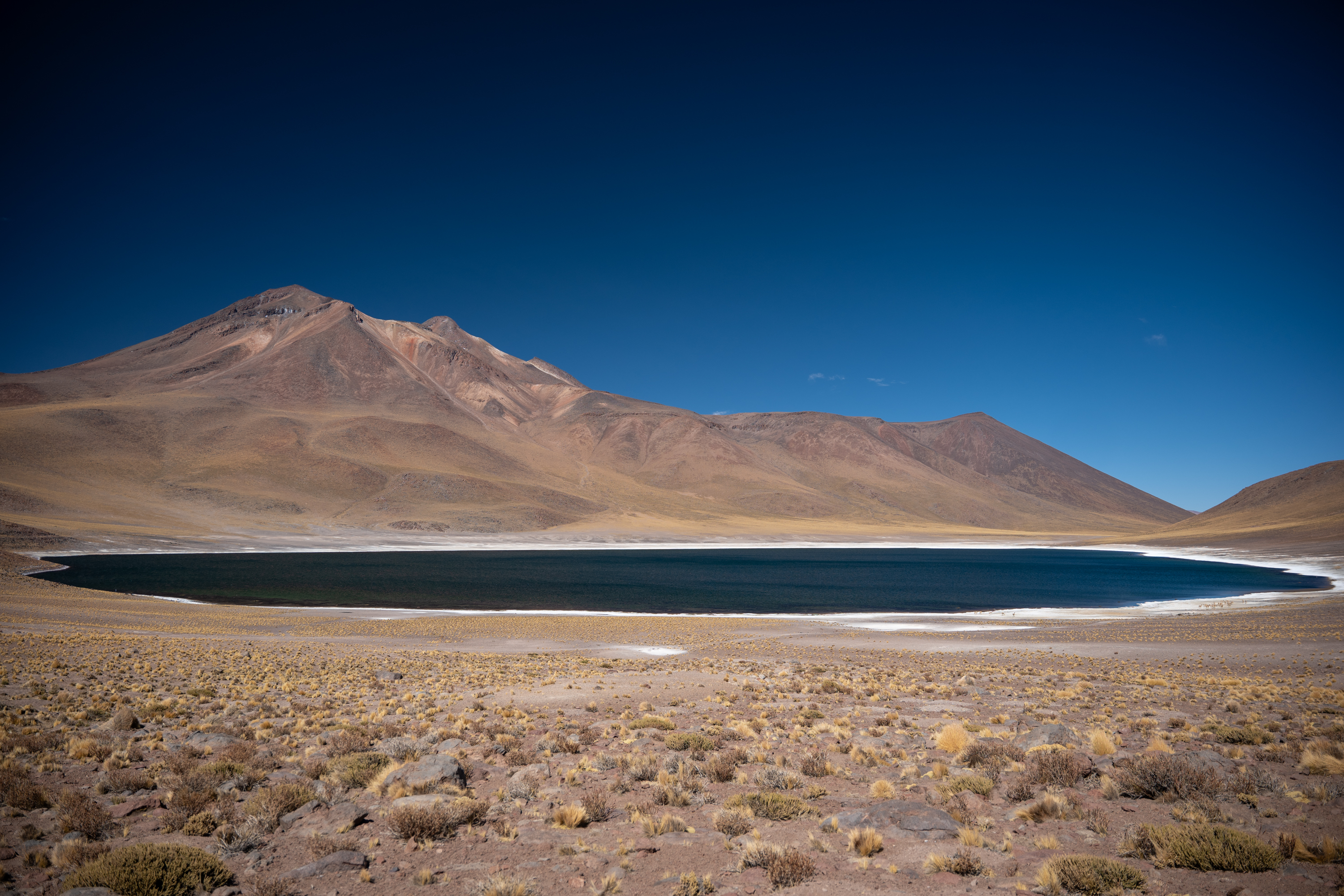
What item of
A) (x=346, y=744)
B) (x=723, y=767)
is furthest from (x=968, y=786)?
(x=346, y=744)

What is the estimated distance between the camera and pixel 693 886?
6.34 metres

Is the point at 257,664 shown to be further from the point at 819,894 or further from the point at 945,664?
the point at 945,664

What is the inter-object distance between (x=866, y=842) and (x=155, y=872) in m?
6.70

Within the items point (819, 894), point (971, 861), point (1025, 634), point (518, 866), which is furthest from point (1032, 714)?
point (1025, 634)

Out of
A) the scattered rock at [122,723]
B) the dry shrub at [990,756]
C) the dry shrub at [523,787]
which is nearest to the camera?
the dry shrub at [523,787]

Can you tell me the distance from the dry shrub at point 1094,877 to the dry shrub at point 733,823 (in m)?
2.98

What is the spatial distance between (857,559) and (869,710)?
8428cm

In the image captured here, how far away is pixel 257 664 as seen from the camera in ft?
62.0

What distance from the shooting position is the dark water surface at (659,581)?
45.1m

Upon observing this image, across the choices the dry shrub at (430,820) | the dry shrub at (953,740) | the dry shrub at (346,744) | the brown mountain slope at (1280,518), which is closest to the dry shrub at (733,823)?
the dry shrub at (430,820)

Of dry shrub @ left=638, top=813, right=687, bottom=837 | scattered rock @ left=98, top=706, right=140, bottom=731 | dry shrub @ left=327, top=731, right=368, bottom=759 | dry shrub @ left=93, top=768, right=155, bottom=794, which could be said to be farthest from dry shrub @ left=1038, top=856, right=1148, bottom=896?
scattered rock @ left=98, top=706, right=140, bottom=731

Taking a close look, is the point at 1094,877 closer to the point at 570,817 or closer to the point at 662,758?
the point at 570,817

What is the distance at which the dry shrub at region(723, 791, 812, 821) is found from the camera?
320 inches

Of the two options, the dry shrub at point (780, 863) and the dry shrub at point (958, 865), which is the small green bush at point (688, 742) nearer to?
the dry shrub at point (780, 863)
